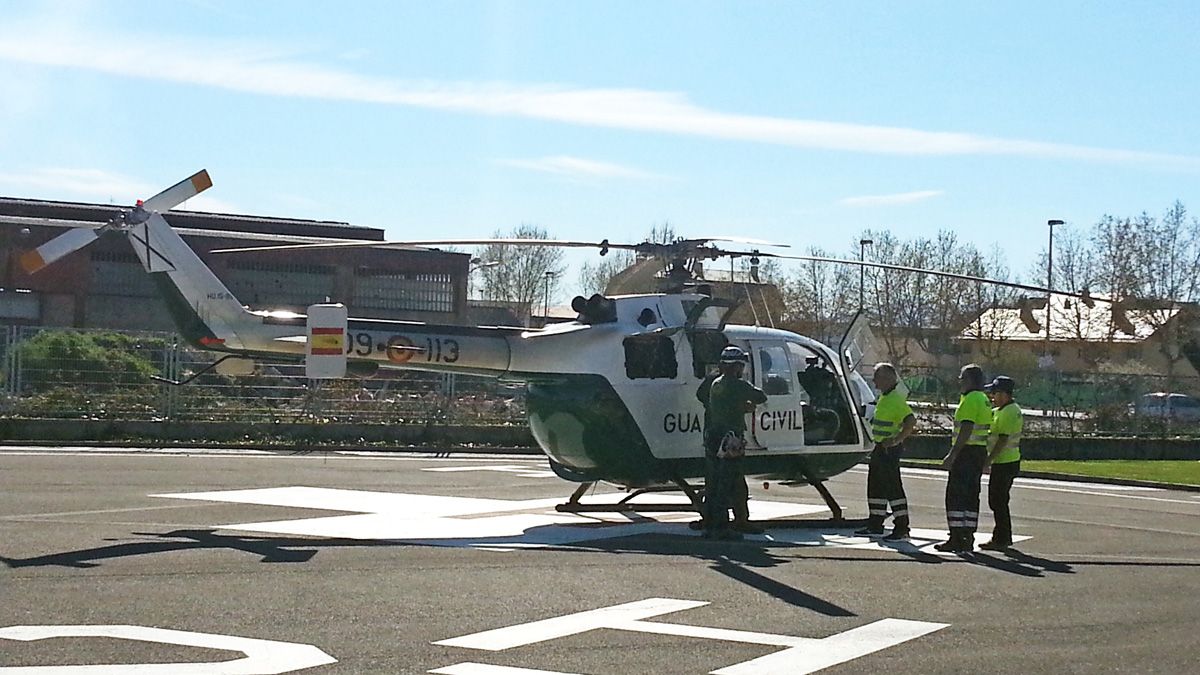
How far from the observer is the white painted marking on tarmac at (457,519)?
14.4 metres

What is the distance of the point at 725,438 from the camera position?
49.8 feet

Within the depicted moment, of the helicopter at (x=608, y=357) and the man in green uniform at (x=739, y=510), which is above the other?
the helicopter at (x=608, y=357)

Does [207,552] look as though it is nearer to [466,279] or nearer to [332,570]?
[332,570]

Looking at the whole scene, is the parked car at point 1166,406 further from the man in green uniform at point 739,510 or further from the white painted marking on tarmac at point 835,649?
the white painted marking on tarmac at point 835,649

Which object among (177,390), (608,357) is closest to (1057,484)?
(608,357)

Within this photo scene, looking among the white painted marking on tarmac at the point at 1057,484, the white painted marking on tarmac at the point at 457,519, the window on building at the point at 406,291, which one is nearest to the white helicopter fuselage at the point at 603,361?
the white painted marking on tarmac at the point at 457,519

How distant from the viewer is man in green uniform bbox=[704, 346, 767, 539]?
49.5ft

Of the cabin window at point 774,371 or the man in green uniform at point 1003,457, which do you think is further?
the cabin window at point 774,371

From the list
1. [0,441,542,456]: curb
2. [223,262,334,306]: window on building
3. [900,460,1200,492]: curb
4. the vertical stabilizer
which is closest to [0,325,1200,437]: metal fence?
[0,441,542,456]: curb

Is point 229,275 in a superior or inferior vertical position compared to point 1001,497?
superior

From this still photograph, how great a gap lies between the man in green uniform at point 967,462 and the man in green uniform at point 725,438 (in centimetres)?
195

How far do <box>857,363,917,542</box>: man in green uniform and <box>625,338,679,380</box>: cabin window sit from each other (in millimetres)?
2237

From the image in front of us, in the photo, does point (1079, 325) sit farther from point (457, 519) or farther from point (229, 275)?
point (457, 519)

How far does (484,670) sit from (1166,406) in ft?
122
